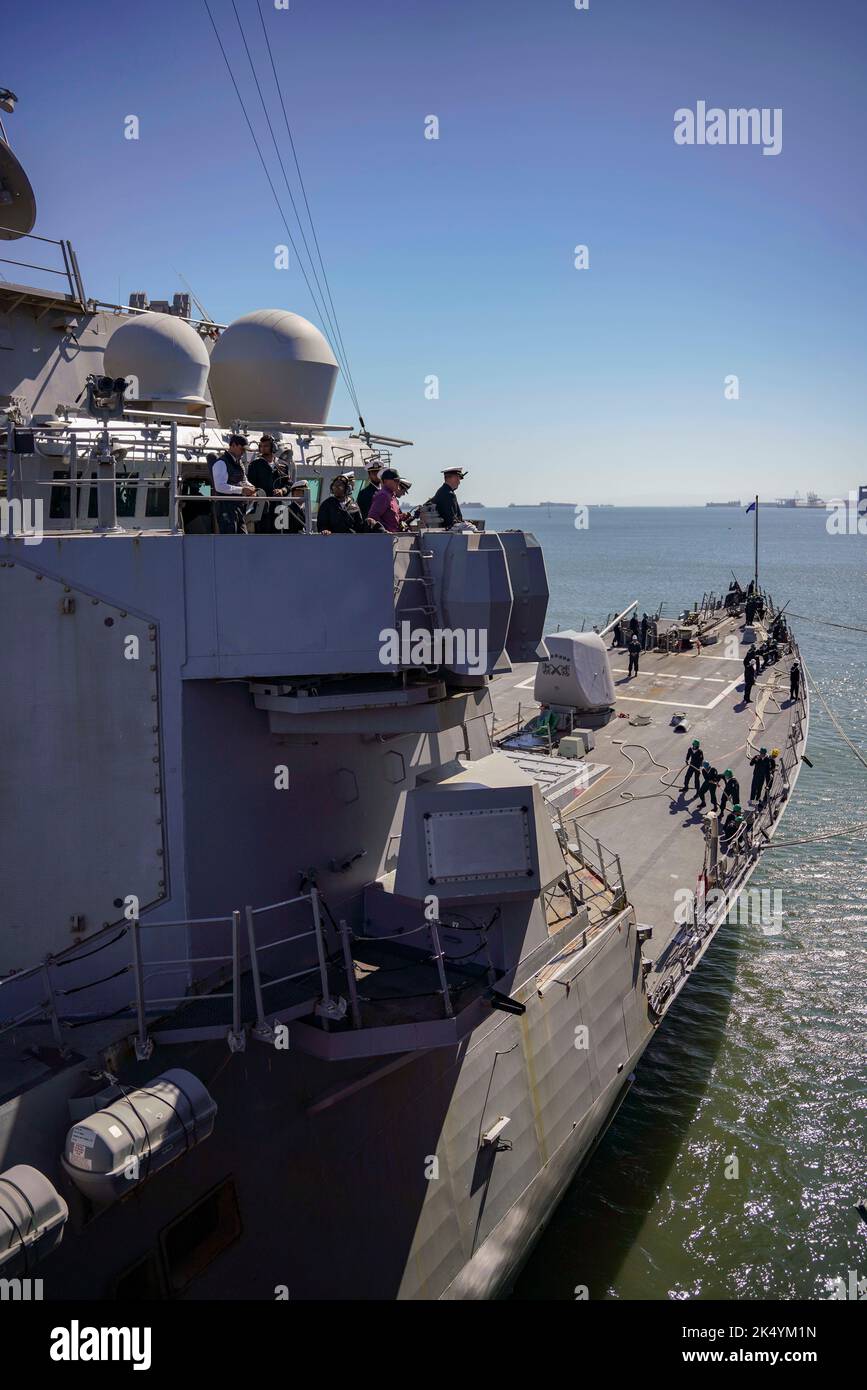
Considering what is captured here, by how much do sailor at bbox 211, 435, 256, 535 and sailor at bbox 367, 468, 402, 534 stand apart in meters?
1.37

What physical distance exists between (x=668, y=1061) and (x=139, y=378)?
13.7 meters

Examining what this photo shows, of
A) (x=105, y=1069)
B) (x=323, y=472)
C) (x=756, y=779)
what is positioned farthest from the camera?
(x=756, y=779)

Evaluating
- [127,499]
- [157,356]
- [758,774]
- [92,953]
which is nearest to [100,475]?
[127,499]

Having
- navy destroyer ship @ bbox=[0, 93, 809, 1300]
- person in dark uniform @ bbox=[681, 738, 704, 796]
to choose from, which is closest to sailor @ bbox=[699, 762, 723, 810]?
person in dark uniform @ bbox=[681, 738, 704, 796]

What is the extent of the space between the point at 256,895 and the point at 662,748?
61.1ft

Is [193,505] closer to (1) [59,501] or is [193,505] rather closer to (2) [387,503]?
(1) [59,501]

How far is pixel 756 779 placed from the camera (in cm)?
2112

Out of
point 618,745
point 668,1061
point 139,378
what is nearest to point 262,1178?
point 139,378

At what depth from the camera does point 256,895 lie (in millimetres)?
8312

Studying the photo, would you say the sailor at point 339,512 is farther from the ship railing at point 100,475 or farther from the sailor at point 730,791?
the sailor at point 730,791

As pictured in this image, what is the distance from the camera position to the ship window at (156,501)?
9.15m

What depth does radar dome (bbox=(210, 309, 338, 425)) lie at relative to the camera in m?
11.7

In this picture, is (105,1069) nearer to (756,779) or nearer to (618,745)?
(756,779)

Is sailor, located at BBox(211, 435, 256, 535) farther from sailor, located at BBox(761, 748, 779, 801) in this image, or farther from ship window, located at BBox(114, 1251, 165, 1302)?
sailor, located at BBox(761, 748, 779, 801)
